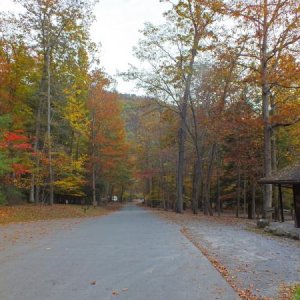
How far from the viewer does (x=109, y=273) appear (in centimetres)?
688

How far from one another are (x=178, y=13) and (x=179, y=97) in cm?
632

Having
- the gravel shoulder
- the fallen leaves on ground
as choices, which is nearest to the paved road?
the fallen leaves on ground

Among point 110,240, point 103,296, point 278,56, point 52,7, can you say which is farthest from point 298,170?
point 52,7

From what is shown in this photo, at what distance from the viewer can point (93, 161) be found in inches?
1451

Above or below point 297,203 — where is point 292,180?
above

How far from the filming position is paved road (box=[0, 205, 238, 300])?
5539 mm

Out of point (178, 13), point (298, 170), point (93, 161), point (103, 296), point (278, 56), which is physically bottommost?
point (103, 296)

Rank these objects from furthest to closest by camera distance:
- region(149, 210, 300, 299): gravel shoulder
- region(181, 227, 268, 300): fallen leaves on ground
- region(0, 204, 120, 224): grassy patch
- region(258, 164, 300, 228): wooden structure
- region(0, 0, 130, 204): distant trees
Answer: region(0, 0, 130, 204): distant trees
region(0, 204, 120, 224): grassy patch
region(258, 164, 300, 228): wooden structure
region(149, 210, 300, 299): gravel shoulder
region(181, 227, 268, 300): fallen leaves on ground

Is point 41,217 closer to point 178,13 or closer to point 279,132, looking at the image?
point 178,13

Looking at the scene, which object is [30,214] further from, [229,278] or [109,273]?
[229,278]

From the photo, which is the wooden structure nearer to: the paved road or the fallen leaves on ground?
the paved road

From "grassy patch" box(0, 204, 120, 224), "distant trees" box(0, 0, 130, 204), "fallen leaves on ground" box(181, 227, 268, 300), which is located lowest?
"fallen leaves on ground" box(181, 227, 268, 300)

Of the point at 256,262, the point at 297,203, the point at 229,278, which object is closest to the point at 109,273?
the point at 229,278

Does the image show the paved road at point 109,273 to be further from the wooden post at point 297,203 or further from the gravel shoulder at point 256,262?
the wooden post at point 297,203
